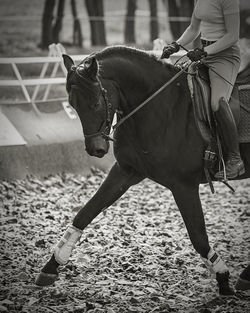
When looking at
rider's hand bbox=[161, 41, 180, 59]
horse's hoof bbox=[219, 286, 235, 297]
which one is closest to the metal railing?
rider's hand bbox=[161, 41, 180, 59]

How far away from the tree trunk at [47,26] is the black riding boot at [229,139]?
33.9 feet

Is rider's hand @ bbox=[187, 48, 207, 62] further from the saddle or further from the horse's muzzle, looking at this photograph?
the horse's muzzle

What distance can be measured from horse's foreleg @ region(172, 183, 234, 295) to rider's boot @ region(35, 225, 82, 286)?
1159mm

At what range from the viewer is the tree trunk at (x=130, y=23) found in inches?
679

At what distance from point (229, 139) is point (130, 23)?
11782mm

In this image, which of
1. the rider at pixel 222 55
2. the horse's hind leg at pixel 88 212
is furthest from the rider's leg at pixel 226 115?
the horse's hind leg at pixel 88 212

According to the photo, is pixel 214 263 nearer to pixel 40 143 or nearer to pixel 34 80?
pixel 40 143

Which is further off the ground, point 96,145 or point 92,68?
point 92,68

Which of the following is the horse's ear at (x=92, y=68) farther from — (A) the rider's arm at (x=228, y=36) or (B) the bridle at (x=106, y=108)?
(A) the rider's arm at (x=228, y=36)

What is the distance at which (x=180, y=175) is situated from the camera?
635cm

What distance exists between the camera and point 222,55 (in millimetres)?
6551

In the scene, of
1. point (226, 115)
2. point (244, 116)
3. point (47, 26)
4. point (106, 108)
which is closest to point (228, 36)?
point (226, 115)

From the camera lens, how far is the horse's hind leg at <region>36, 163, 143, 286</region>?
6.56 meters

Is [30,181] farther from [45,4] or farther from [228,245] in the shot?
[45,4]
